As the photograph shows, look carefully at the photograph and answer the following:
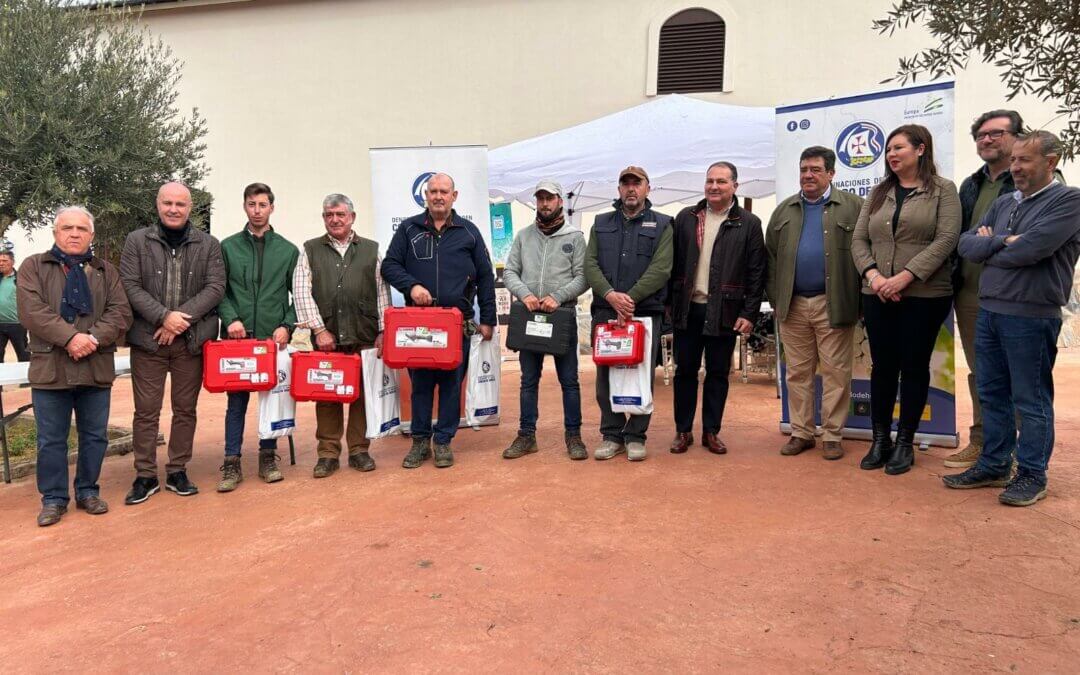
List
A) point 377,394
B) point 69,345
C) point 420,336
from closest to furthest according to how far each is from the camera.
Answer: point 69,345 < point 420,336 < point 377,394

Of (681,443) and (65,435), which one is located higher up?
(65,435)

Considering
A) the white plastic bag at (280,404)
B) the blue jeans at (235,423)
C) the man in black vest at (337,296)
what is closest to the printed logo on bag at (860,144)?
the man in black vest at (337,296)

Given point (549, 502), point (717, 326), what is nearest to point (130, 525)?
point (549, 502)

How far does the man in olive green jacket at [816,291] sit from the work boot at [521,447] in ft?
5.70

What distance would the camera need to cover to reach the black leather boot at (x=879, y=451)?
15.6 ft

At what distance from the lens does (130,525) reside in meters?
4.26

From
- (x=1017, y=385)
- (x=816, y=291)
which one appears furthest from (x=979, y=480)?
(x=816, y=291)

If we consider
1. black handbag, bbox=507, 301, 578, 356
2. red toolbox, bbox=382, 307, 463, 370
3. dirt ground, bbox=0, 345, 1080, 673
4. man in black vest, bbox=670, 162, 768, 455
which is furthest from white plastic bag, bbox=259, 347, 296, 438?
man in black vest, bbox=670, 162, 768, 455

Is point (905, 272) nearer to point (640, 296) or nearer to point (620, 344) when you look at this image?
point (640, 296)

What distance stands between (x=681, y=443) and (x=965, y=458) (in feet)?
5.77

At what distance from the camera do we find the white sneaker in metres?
5.15

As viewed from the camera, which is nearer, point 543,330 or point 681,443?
point 543,330

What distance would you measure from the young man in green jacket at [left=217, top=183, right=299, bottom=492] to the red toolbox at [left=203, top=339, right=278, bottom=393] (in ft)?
0.46

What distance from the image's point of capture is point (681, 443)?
531 cm
